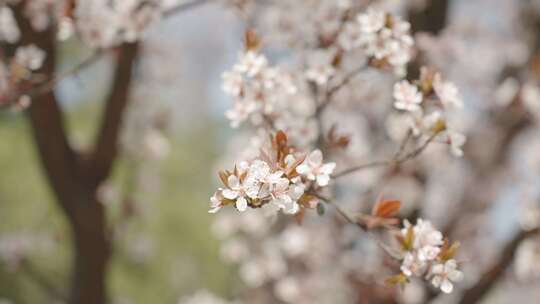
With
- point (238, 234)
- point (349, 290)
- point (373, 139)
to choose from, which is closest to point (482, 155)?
point (373, 139)

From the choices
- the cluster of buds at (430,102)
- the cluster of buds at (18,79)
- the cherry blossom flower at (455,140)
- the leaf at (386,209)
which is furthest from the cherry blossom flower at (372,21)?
the cluster of buds at (18,79)

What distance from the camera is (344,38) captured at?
1831mm

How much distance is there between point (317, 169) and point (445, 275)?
0.31 meters

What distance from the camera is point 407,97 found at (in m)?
1.64

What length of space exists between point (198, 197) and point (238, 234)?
5.17 ft

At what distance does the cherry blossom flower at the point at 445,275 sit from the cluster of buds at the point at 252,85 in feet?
1.85

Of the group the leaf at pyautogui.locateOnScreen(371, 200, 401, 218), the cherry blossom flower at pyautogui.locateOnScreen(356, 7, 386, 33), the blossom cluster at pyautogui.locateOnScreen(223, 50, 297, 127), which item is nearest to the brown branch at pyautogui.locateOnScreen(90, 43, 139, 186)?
the blossom cluster at pyautogui.locateOnScreen(223, 50, 297, 127)

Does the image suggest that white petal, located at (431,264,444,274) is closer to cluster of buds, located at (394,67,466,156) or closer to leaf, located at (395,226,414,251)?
leaf, located at (395,226,414,251)

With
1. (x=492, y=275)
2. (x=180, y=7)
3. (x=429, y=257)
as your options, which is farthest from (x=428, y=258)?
(x=492, y=275)

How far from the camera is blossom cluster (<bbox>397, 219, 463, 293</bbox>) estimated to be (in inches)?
54.2

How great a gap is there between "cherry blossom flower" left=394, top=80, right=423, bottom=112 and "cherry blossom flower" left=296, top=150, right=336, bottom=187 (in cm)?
34

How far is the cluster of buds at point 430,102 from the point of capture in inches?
64.3

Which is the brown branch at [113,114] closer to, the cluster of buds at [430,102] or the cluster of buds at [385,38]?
the cluster of buds at [385,38]

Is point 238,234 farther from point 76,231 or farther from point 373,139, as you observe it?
point 76,231
